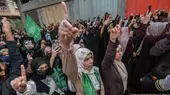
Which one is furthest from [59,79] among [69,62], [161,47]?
[161,47]

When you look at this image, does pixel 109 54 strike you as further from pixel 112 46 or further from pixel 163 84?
pixel 163 84

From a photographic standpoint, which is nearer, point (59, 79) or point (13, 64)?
point (13, 64)

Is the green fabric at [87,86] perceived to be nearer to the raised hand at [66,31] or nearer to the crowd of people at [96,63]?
the crowd of people at [96,63]

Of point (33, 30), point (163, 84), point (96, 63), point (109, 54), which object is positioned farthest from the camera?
point (33, 30)

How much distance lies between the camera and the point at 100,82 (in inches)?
61.1

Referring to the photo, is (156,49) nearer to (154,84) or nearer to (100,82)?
(154,84)

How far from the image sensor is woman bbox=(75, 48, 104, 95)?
4.70ft

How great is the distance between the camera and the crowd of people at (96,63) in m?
1.16

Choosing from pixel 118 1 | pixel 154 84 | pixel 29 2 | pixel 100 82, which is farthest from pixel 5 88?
pixel 29 2

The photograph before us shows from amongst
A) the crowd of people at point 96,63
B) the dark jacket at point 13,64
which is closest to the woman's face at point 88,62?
the crowd of people at point 96,63

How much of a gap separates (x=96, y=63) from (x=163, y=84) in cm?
87

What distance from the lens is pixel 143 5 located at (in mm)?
5512

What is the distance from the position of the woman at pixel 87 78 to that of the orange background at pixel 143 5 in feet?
14.8

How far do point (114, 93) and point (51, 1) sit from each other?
31.6 feet
